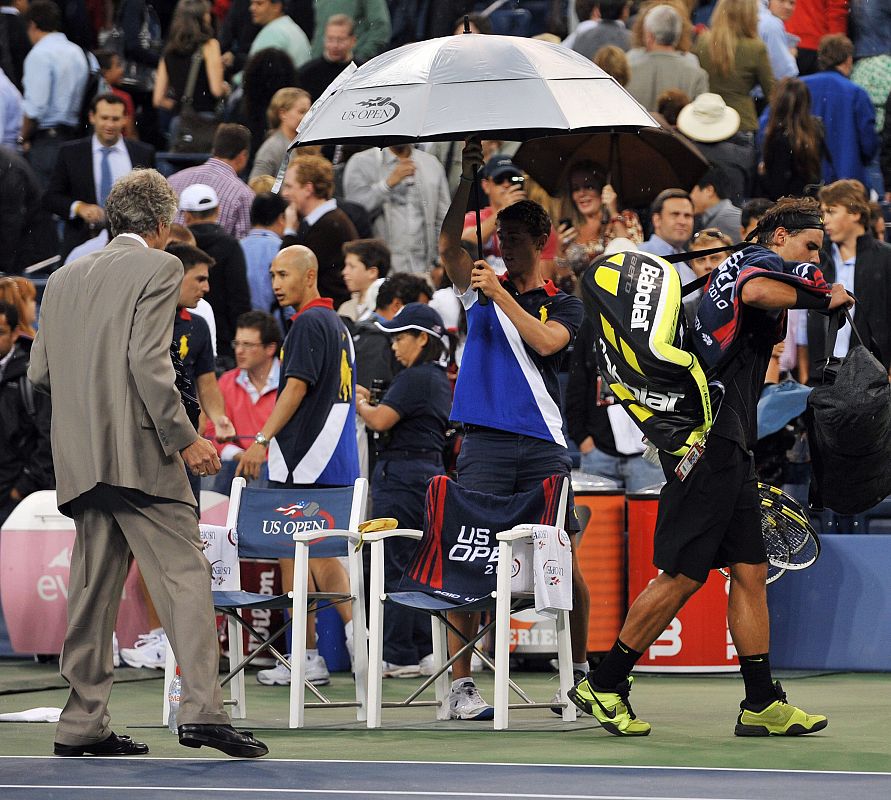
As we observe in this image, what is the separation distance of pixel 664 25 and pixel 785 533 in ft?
18.2

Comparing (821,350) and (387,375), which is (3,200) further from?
(821,350)

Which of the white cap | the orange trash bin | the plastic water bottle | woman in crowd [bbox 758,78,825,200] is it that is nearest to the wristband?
the plastic water bottle

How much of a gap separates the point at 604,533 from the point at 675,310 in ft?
10.8

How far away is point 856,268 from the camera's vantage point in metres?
11.3

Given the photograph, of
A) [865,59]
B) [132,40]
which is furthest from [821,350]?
[132,40]

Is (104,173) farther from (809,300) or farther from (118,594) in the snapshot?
(809,300)

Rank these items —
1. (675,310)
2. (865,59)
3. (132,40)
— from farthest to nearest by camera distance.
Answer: (132,40) → (865,59) → (675,310)

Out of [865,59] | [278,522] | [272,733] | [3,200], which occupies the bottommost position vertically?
[272,733]

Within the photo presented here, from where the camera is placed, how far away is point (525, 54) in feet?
25.6

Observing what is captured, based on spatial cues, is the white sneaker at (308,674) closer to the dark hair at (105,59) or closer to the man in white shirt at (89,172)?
the man in white shirt at (89,172)

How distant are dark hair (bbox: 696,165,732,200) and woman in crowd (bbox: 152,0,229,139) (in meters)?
5.12

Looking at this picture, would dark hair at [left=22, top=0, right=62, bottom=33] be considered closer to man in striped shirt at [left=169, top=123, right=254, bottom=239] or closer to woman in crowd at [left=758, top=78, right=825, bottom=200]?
man in striped shirt at [left=169, top=123, right=254, bottom=239]

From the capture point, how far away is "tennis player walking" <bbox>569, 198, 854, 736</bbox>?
24.0 ft

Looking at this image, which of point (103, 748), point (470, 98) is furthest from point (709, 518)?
point (103, 748)
